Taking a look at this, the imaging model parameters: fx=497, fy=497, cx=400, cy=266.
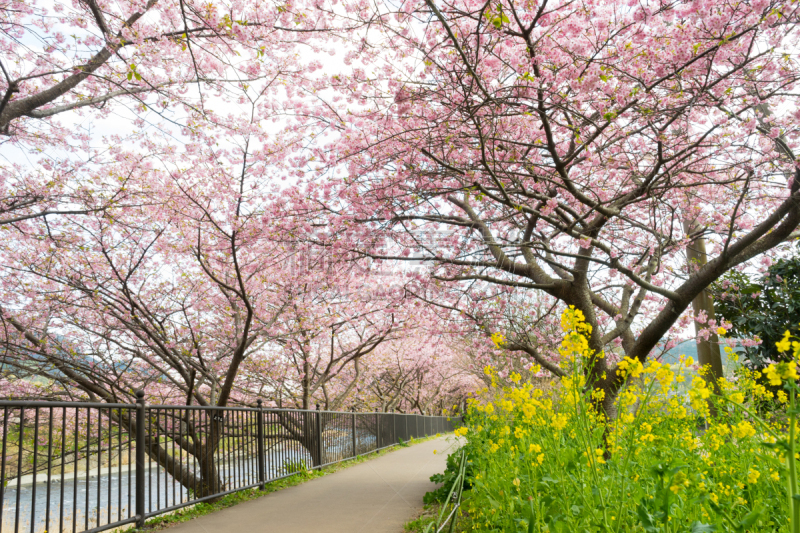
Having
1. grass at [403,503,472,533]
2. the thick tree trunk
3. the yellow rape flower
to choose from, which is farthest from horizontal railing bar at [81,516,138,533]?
the thick tree trunk

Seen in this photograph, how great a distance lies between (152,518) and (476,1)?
7130 millimetres

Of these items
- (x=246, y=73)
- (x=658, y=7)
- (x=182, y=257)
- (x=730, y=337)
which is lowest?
(x=730, y=337)

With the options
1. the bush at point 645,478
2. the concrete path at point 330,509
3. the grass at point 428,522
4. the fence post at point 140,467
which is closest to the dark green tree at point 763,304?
the bush at point 645,478

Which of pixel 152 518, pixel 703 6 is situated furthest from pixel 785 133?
pixel 152 518

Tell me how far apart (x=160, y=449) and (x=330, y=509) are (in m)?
3.38

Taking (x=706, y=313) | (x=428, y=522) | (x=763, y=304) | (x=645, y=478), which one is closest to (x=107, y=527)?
(x=428, y=522)

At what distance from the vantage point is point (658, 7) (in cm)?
554

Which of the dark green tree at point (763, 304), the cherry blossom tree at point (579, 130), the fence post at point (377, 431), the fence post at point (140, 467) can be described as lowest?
the fence post at point (377, 431)

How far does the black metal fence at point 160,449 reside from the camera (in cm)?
420

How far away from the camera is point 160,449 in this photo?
766cm

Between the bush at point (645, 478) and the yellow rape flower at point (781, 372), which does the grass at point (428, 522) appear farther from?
the yellow rape flower at point (781, 372)

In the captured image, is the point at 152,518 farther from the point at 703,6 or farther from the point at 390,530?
the point at 703,6

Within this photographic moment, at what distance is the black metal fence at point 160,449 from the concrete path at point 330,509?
1.72ft

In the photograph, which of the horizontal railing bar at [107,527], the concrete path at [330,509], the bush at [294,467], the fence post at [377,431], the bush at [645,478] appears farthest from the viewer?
the fence post at [377,431]
